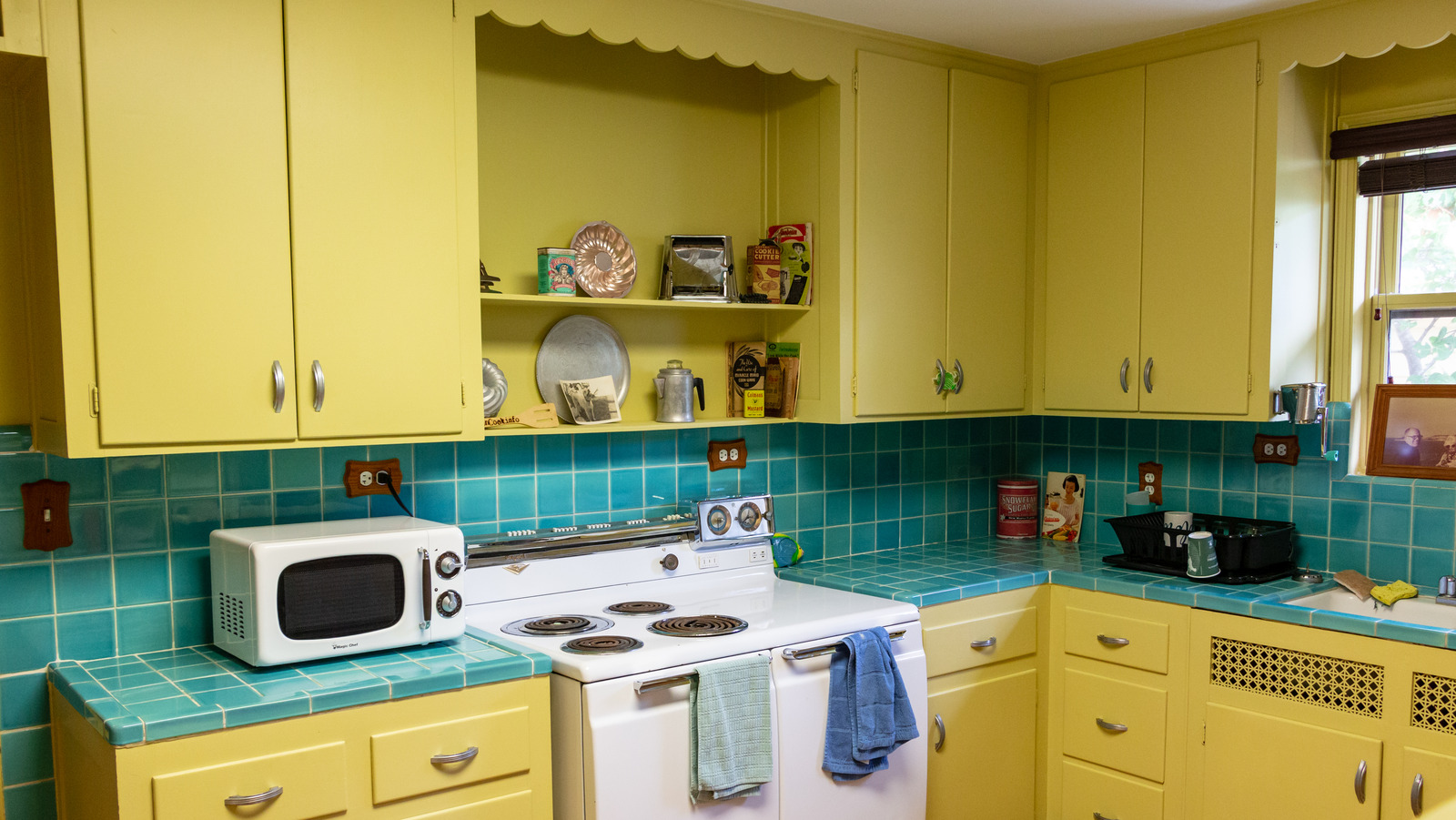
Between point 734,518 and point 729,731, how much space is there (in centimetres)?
86

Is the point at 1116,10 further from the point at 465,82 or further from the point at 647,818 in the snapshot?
the point at 647,818

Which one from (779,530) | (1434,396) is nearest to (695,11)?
(779,530)

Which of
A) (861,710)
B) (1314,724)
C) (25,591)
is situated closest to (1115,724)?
(1314,724)

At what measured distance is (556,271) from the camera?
8.57ft

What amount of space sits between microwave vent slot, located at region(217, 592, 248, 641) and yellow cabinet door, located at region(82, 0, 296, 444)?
Answer: 1.14 ft

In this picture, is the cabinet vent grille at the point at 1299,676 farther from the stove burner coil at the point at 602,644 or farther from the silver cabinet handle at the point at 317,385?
the silver cabinet handle at the point at 317,385

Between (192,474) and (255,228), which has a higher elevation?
(255,228)

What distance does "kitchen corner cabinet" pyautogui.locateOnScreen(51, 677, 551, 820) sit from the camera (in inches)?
69.3

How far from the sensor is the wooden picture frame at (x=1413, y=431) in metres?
2.83

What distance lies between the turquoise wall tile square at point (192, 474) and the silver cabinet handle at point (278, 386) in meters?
0.35

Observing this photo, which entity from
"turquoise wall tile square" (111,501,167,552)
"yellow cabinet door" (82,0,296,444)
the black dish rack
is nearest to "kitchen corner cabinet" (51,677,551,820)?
"turquoise wall tile square" (111,501,167,552)

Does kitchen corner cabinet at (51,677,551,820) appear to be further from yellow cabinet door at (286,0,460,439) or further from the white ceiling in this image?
the white ceiling

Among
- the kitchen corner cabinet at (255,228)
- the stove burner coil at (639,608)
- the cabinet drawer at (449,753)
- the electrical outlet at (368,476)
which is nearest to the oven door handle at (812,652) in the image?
the stove burner coil at (639,608)

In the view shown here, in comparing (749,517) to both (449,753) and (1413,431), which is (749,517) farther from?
(1413,431)
